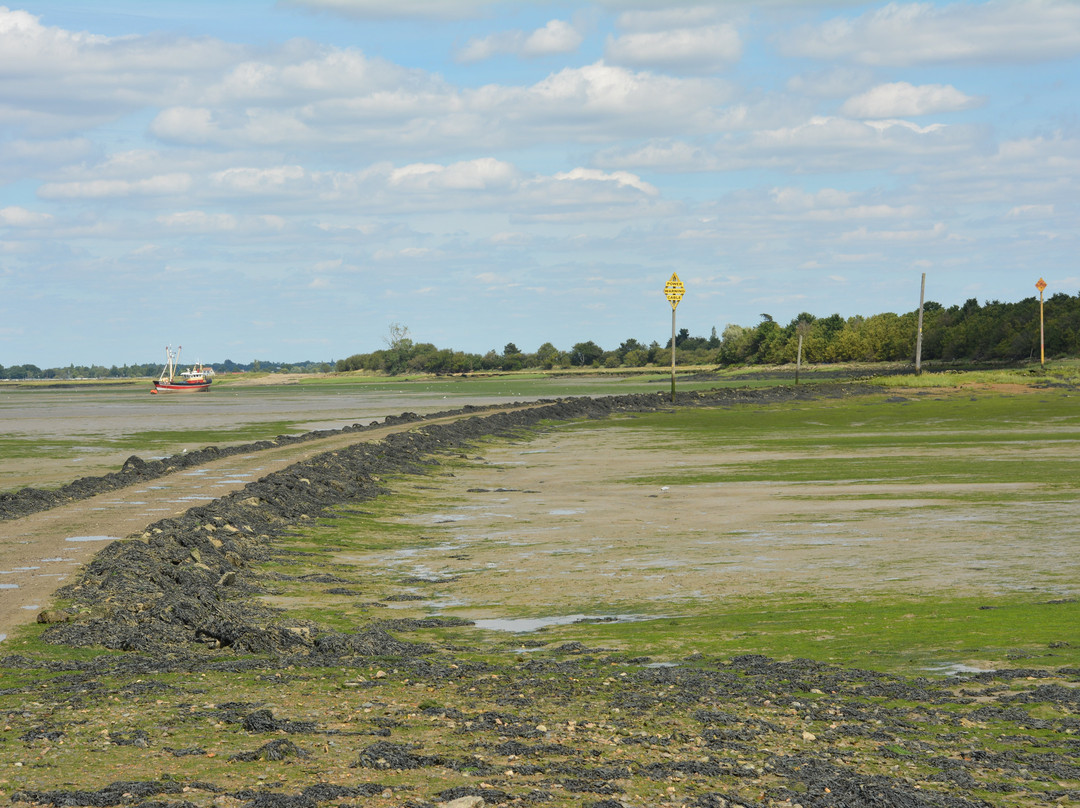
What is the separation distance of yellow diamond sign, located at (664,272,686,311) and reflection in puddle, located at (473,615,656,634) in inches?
2427

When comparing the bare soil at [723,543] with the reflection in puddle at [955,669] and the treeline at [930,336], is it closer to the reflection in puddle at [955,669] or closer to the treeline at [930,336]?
the reflection in puddle at [955,669]

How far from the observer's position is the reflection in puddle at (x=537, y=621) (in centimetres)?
1352

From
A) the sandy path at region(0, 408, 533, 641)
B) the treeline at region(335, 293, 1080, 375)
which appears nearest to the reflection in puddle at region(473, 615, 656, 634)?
the sandy path at region(0, 408, 533, 641)

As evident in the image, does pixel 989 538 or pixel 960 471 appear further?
pixel 960 471

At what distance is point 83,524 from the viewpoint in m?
21.0

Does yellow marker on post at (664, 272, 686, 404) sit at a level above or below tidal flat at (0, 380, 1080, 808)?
above

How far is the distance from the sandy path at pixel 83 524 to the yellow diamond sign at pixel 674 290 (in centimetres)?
4236

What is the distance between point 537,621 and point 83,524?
11104 millimetres

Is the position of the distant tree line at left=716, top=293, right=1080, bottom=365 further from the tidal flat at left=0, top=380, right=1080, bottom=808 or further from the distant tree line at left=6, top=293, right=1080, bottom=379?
the tidal flat at left=0, top=380, right=1080, bottom=808

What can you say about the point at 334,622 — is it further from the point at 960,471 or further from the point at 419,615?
the point at 960,471

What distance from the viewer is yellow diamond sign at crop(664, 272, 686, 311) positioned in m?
74.5

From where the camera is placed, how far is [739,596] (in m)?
14.8

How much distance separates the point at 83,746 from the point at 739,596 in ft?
28.9

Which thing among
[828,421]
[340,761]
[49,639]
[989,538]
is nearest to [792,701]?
[340,761]
